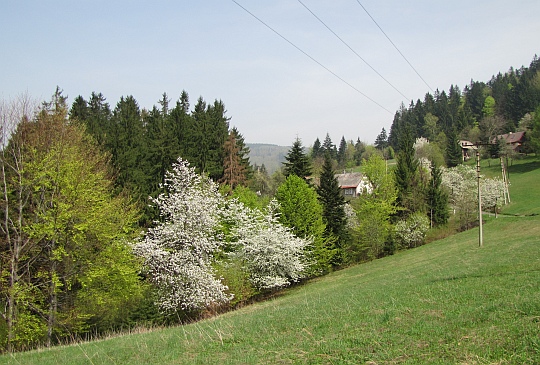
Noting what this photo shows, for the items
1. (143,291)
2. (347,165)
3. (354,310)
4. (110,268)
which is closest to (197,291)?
(143,291)

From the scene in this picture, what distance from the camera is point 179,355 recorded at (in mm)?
9773

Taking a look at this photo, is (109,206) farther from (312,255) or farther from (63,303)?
(312,255)

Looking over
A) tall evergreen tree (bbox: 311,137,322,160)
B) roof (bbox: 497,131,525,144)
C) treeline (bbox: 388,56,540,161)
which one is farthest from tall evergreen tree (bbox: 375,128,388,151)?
roof (bbox: 497,131,525,144)

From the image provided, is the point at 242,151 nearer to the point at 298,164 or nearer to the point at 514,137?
the point at 298,164

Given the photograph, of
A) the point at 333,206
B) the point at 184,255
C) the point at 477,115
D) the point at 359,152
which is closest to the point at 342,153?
the point at 359,152

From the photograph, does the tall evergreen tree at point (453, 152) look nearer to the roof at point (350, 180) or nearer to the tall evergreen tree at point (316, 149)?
the roof at point (350, 180)

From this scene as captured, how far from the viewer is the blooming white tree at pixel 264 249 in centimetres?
3338

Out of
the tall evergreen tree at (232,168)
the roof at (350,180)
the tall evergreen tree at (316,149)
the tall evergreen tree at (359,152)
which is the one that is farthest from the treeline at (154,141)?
→ the tall evergreen tree at (359,152)

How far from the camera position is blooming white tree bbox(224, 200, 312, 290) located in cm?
3338

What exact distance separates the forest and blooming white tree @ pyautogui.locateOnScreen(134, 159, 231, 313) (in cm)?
11

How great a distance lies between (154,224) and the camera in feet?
135

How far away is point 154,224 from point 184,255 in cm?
1356

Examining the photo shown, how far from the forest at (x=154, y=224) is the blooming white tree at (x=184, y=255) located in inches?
4.2

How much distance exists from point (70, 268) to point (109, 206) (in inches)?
166
